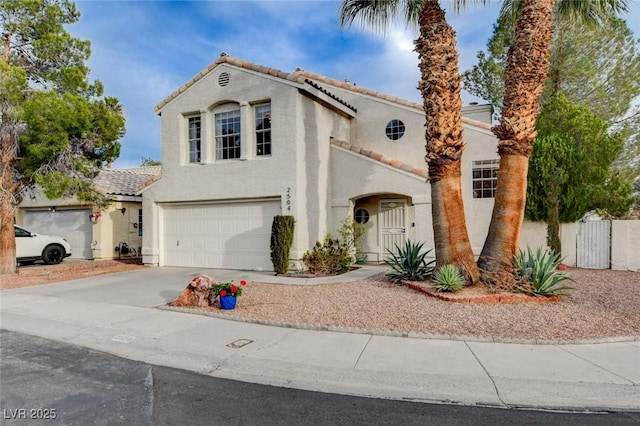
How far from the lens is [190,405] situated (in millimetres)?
4188

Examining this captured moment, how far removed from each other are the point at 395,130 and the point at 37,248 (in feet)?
50.6

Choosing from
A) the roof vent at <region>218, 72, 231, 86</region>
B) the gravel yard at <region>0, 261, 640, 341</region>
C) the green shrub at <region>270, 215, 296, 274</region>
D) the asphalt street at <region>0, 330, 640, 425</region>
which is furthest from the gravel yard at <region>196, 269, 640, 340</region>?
the roof vent at <region>218, 72, 231, 86</region>

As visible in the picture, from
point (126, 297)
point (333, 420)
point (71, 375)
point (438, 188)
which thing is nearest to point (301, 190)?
point (438, 188)

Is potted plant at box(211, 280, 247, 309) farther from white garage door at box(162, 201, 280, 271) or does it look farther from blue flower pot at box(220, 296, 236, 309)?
white garage door at box(162, 201, 280, 271)

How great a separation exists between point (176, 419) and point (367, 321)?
3.77 m

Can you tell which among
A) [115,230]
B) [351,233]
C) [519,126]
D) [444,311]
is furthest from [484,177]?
[115,230]

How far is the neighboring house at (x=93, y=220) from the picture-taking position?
18141 mm

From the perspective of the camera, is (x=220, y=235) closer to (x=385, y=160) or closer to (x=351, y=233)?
(x=351, y=233)

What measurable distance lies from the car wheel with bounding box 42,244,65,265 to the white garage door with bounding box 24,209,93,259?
150 centimetres

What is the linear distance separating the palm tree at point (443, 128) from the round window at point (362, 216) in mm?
5886

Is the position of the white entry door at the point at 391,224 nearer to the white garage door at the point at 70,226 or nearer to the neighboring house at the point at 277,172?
the neighboring house at the point at 277,172

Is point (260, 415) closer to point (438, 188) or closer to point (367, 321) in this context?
point (367, 321)

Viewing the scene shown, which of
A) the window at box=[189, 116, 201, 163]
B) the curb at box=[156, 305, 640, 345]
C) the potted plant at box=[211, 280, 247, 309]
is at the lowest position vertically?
the curb at box=[156, 305, 640, 345]

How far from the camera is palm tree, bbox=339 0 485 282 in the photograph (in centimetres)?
893
